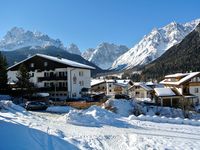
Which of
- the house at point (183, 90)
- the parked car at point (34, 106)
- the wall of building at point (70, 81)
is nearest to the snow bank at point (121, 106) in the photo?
the parked car at point (34, 106)

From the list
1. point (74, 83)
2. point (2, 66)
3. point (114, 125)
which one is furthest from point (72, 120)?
point (74, 83)

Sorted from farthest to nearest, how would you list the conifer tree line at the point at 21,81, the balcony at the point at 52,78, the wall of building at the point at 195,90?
1. the wall of building at the point at 195,90
2. the balcony at the point at 52,78
3. the conifer tree line at the point at 21,81

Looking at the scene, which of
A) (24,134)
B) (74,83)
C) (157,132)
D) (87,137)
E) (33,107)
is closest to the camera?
(24,134)

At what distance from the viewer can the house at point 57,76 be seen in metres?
70.7

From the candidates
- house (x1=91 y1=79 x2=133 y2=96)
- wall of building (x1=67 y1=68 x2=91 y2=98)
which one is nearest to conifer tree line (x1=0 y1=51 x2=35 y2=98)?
wall of building (x1=67 y1=68 x2=91 y2=98)

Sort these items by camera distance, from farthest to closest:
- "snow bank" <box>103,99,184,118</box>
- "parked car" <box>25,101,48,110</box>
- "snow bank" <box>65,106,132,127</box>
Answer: "snow bank" <box>103,99,184,118</box> < "parked car" <box>25,101,48,110</box> < "snow bank" <box>65,106,132,127</box>

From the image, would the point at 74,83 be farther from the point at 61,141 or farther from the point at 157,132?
the point at 61,141

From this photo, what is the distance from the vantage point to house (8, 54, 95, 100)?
Result: 70688mm

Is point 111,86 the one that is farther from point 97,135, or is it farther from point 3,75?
point 97,135

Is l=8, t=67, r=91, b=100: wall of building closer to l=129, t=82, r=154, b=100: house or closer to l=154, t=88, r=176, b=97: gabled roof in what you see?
l=154, t=88, r=176, b=97: gabled roof

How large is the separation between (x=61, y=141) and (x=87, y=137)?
2.44 metres

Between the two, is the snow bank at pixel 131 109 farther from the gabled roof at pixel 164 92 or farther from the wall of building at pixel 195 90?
the wall of building at pixel 195 90

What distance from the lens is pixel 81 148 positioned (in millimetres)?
20188

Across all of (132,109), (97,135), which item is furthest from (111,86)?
(97,135)
